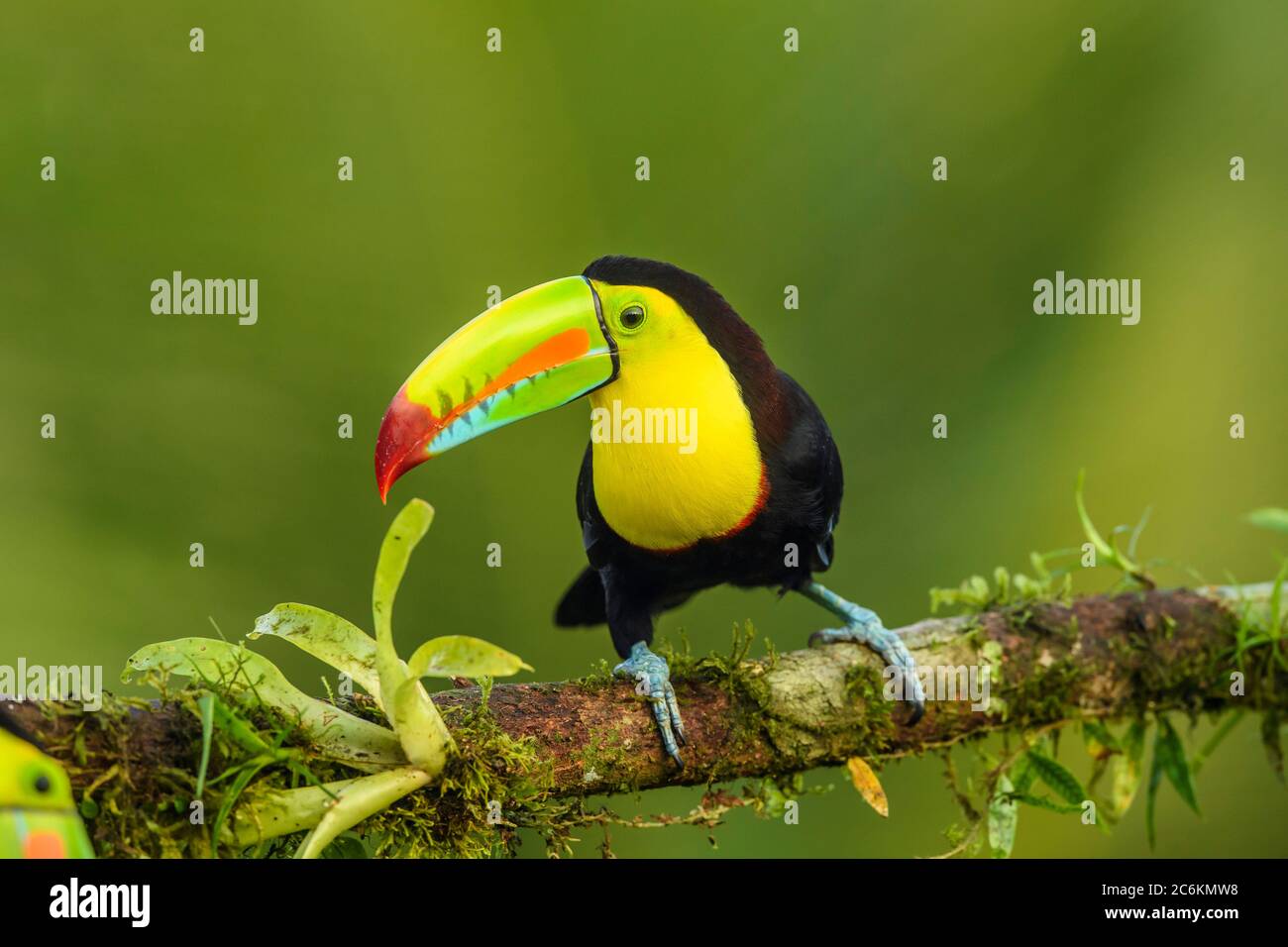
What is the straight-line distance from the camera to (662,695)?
2053mm

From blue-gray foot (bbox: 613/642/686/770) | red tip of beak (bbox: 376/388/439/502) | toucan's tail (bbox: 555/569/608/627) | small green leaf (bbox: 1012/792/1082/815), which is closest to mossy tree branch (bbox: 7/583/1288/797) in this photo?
blue-gray foot (bbox: 613/642/686/770)

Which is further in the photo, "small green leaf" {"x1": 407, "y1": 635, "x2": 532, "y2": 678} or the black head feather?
the black head feather

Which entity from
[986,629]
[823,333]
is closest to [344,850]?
[986,629]

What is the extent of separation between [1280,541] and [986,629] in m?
2.94

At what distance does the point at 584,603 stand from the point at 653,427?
29.7 inches

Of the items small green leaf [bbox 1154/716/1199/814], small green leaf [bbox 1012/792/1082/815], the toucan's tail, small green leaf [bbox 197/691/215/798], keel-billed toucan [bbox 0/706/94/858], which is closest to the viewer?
keel-billed toucan [bbox 0/706/94/858]

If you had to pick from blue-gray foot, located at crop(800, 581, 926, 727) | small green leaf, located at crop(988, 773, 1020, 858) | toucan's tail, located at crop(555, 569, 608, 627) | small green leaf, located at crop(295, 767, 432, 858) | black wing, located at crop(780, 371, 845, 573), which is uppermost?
black wing, located at crop(780, 371, 845, 573)

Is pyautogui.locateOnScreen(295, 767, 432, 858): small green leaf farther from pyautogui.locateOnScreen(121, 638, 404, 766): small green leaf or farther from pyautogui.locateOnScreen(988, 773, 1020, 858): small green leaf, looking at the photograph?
pyautogui.locateOnScreen(988, 773, 1020, 858): small green leaf

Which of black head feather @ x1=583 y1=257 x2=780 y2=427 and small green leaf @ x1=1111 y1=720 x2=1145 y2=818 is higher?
black head feather @ x1=583 y1=257 x2=780 y2=427

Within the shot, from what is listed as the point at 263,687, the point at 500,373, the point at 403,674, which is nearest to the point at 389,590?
the point at 403,674

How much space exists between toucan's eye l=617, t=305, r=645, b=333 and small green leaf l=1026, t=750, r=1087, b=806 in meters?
1.19

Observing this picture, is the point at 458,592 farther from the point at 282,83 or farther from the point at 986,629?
the point at 986,629

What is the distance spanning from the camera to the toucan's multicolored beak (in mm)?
2164

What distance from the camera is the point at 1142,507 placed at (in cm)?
464
